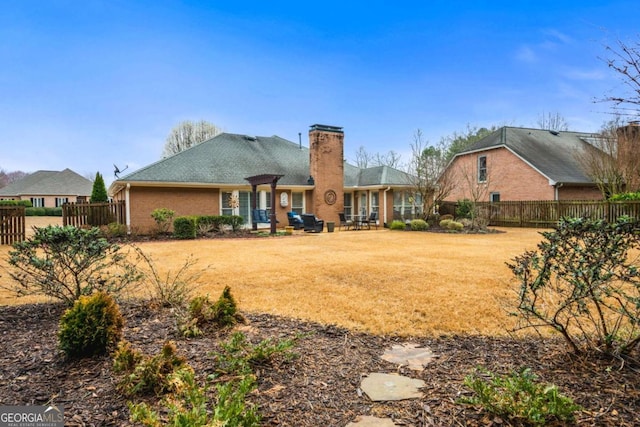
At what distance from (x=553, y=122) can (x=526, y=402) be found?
43221 millimetres

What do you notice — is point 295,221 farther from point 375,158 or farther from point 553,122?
point 553,122

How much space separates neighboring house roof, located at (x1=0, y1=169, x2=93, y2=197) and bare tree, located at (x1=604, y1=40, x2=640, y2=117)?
2220 inches

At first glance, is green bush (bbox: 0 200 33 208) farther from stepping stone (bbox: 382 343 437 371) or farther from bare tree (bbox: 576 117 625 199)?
bare tree (bbox: 576 117 625 199)

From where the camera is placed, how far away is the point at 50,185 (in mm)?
47344

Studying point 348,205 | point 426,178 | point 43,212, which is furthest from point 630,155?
point 43,212

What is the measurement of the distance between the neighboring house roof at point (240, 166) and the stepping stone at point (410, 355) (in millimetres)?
15424

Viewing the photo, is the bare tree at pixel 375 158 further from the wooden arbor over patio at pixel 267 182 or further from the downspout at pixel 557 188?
the wooden arbor over patio at pixel 267 182

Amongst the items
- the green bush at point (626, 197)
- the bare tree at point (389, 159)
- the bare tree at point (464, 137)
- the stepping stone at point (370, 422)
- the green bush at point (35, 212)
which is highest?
the bare tree at point (464, 137)

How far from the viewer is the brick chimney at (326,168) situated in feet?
66.3

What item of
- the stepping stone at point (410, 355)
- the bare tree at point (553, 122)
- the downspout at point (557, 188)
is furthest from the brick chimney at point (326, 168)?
the bare tree at point (553, 122)

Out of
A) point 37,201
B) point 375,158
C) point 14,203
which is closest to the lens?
point 14,203

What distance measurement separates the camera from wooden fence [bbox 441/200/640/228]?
16.7 metres

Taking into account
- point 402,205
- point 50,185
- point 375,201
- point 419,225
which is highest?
point 50,185

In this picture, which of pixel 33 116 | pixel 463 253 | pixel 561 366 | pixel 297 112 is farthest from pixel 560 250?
pixel 297 112
